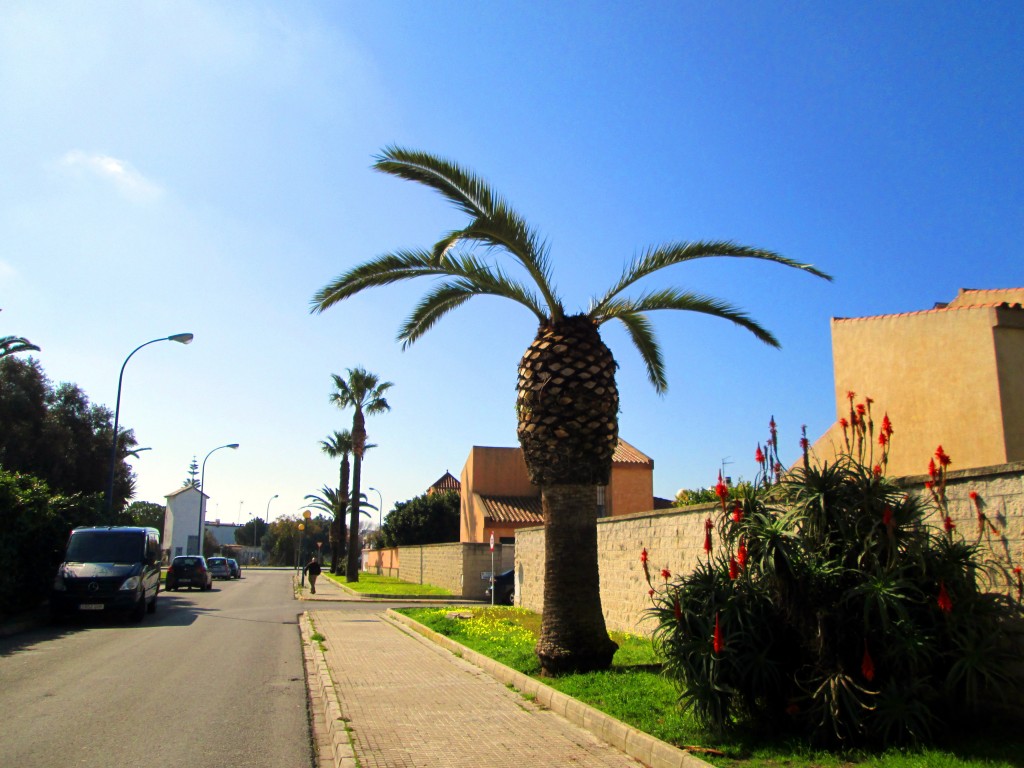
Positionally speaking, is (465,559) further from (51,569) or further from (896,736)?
(896,736)

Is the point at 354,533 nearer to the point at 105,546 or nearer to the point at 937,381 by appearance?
the point at 105,546

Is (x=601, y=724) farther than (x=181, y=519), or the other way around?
(x=181, y=519)

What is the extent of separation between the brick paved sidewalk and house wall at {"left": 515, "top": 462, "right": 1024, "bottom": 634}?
10.9 feet

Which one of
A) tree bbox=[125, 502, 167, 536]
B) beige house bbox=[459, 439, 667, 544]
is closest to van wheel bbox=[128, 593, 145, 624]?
beige house bbox=[459, 439, 667, 544]

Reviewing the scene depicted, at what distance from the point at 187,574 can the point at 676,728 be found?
103 ft

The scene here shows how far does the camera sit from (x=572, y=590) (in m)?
9.57

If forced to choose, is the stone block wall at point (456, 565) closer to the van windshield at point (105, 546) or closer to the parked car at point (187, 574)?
the parked car at point (187, 574)

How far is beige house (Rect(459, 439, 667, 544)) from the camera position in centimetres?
3597

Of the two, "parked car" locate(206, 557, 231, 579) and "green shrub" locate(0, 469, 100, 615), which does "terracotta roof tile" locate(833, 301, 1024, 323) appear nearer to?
"green shrub" locate(0, 469, 100, 615)

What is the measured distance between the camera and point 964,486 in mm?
6586

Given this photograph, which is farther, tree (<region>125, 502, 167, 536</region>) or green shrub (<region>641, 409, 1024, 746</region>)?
tree (<region>125, 502, 167, 536</region>)

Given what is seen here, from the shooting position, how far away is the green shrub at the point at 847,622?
5.80 m

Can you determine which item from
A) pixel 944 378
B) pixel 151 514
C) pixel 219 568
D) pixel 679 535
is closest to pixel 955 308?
pixel 944 378

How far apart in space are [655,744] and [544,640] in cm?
352
